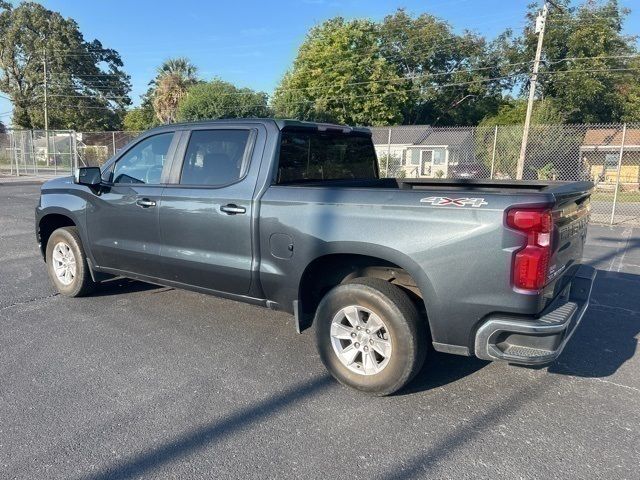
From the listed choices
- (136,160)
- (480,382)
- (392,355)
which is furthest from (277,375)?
(136,160)

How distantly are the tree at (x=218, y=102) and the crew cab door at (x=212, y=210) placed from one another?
32.4 m

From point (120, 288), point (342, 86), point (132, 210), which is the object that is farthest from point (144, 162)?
point (342, 86)

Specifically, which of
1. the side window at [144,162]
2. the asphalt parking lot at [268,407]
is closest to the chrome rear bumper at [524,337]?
the asphalt parking lot at [268,407]

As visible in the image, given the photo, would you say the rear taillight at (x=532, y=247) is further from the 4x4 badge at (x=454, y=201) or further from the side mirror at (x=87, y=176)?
the side mirror at (x=87, y=176)

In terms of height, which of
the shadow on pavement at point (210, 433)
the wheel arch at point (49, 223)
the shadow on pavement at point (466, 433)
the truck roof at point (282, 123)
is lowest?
the shadow on pavement at point (210, 433)

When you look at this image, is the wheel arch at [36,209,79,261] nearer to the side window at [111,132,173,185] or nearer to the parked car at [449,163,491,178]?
the side window at [111,132,173,185]

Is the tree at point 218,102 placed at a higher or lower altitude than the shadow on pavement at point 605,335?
higher

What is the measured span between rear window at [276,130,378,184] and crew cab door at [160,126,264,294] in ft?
0.78

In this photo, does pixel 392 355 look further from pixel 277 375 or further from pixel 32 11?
pixel 32 11

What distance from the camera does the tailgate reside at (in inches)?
114

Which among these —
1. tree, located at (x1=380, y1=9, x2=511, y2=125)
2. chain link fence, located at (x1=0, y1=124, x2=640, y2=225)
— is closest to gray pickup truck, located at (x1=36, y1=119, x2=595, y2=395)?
chain link fence, located at (x1=0, y1=124, x2=640, y2=225)

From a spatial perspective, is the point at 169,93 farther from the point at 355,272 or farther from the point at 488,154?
the point at 355,272

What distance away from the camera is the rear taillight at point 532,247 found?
271 centimetres

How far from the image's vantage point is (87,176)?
475 cm
